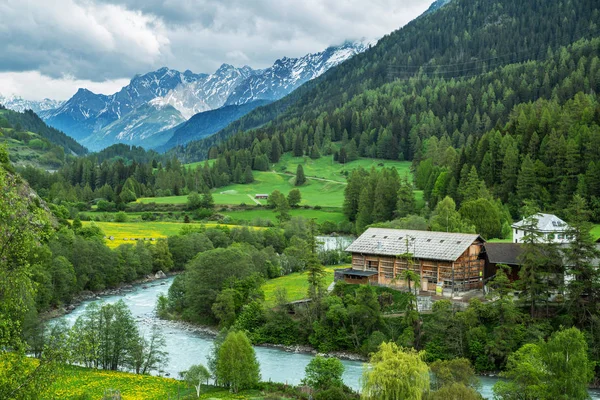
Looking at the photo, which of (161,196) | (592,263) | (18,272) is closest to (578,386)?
(592,263)

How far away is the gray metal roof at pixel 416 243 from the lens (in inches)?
2505

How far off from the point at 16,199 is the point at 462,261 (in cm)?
5339

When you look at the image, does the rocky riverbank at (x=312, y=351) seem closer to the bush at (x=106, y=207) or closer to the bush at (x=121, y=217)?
the bush at (x=121, y=217)

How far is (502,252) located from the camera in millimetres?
65438

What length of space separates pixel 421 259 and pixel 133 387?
33742mm

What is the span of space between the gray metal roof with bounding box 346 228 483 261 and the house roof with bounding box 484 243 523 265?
72.7 inches

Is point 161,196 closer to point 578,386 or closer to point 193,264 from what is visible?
point 193,264

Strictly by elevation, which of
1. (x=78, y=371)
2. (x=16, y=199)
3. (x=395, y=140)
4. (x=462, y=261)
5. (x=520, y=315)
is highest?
(x=395, y=140)

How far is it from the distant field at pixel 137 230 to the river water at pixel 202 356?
3061cm

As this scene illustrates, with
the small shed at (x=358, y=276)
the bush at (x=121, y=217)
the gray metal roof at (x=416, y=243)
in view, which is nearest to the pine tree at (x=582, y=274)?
the gray metal roof at (x=416, y=243)

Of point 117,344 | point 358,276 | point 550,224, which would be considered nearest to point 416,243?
point 358,276

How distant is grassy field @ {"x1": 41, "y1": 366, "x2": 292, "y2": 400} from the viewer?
42.2 meters

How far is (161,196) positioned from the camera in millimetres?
174500

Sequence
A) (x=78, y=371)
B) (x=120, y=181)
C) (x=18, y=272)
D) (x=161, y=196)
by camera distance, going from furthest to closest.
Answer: (x=120, y=181) → (x=161, y=196) → (x=78, y=371) → (x=18, y=272)
